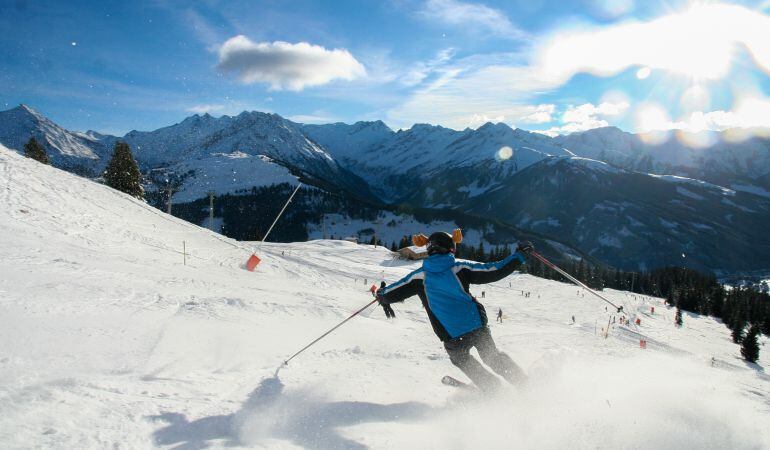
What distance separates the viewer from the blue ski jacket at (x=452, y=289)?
544 centimetres

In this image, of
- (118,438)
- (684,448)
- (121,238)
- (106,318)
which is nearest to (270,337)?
(106,318)

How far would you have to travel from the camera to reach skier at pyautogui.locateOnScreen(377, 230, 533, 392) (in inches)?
211

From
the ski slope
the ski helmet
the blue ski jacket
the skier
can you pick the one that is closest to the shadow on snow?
the ski slope

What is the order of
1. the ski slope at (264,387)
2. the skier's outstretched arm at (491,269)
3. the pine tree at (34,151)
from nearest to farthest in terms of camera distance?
1. the ski slope at (264,387)
2. the skier's outstretched arm at (491,269)
3. the pine tree at (34,151)

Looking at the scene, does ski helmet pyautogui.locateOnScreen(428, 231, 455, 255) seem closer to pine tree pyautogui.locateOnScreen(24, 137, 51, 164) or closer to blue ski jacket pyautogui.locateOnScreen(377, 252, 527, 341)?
blue ski jacket pyautogui.locateOnScreen(377, 252, 527, 341)

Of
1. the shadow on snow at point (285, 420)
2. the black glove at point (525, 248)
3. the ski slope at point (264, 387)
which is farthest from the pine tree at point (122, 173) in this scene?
the black glove at point (525, 248)

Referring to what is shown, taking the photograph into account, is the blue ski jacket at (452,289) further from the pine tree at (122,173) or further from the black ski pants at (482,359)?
the pine tree at (122,173)

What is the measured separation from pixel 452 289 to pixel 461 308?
0.86 feet

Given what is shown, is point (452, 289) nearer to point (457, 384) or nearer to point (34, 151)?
point (457, 384)

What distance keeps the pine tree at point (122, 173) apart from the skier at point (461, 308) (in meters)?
50.3

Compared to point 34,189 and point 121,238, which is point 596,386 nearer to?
point 121,238

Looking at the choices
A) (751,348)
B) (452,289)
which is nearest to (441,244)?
(452,289)

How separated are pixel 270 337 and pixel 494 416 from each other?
4.73 meters

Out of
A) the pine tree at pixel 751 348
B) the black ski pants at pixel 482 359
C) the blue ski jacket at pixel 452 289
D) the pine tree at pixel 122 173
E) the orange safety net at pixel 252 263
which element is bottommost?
the pine tree at pixel 751 348
